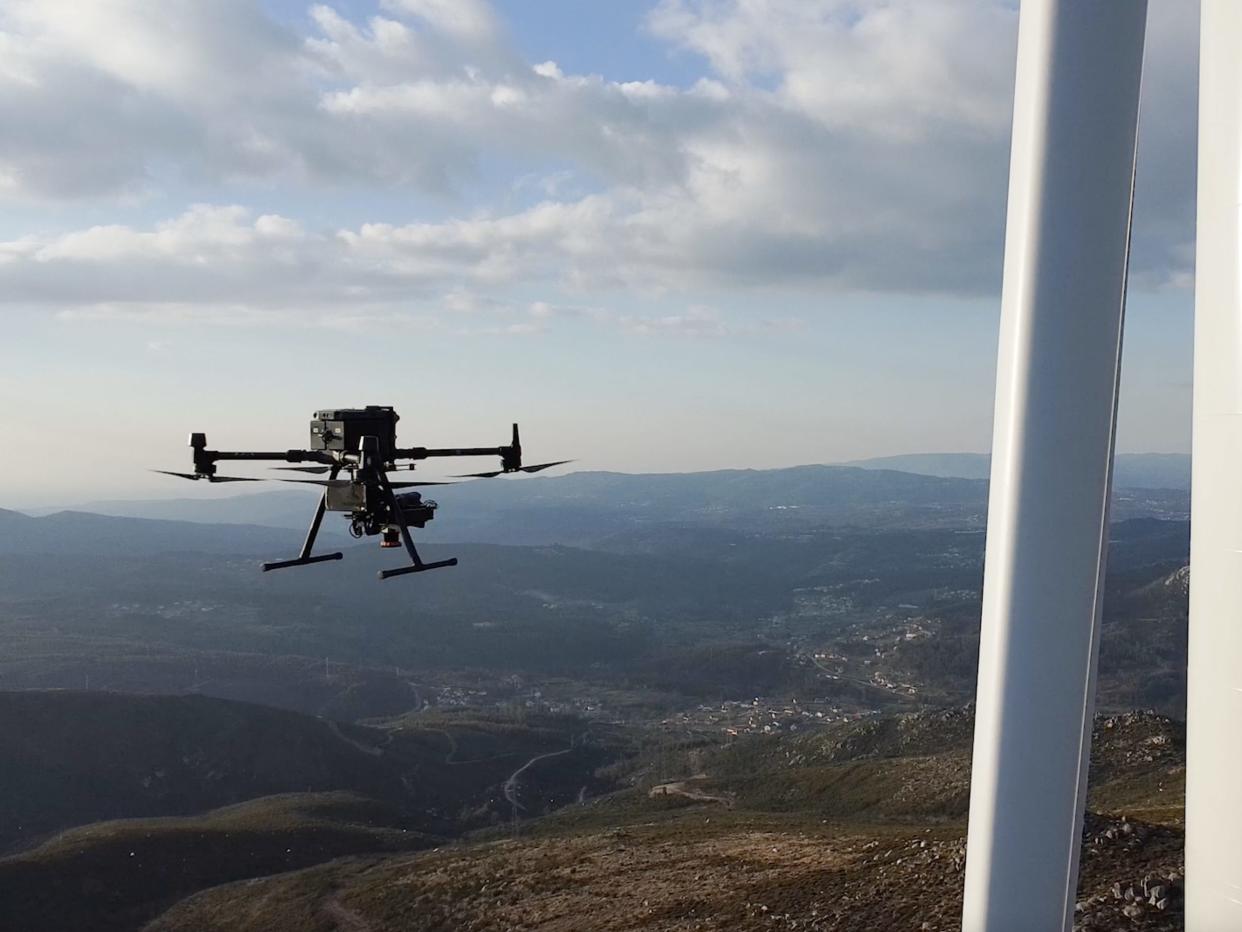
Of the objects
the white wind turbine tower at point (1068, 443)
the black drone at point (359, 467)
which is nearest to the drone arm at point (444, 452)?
the black drone at point (359, 467)

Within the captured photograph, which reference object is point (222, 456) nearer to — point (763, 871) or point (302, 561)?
point (302, 561)

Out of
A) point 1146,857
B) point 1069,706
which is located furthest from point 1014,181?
point 1146,857

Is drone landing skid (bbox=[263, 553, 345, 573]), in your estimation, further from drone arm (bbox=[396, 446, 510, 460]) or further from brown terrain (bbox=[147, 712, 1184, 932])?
brown terrain (bbox=[147, 712, 1184, 932])

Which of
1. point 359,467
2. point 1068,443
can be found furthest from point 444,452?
point 1068,443

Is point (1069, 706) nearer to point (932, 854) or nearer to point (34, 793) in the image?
point (932, 854)

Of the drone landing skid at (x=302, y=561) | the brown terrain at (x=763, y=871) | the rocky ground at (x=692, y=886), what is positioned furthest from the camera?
the brown terrain at (x=763, y=871)

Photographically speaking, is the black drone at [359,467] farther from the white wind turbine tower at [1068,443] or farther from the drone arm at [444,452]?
the white wind turbine tower at [1068,443]
